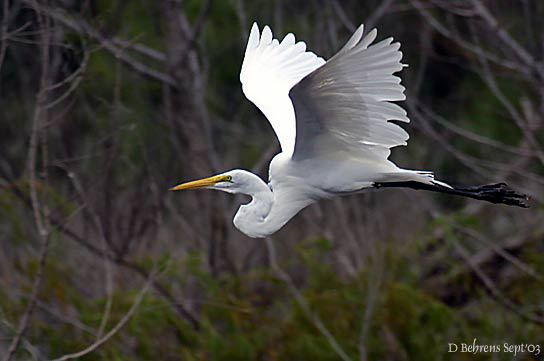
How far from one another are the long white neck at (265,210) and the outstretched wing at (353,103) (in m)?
0.18

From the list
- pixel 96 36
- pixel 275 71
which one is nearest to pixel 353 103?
pixel 275 71

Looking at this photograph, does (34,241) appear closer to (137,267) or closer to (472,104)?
(137,267)

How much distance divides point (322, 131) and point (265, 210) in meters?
0.40

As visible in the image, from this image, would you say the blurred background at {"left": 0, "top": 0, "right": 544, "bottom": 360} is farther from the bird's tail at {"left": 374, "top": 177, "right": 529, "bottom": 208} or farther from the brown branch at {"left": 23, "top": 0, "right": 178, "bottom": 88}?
the bird's tail at {"left": 374, "top": 177, "right": 529, "bottom": 208}

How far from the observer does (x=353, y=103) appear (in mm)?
3988

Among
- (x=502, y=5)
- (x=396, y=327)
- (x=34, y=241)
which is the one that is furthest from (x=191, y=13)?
(x=396, y=327)

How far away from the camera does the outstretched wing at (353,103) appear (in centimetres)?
367

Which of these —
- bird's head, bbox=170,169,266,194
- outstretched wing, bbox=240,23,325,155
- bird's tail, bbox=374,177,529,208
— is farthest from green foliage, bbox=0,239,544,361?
bird's head, bbox=170,169,266,194

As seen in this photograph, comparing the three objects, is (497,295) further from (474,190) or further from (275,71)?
(275,71)

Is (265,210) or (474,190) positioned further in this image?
(474,190)

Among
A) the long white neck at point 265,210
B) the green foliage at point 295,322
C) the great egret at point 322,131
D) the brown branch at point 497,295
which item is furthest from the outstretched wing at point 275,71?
the brown branch at point 497,295

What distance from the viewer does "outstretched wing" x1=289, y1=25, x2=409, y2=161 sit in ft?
12.1

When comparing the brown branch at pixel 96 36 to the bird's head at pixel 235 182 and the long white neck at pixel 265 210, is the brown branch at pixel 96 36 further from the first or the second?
→ the long white neck at pixel 265 210

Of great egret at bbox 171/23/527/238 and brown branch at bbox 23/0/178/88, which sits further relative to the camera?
brown branch at bbox 23/0/178/88
